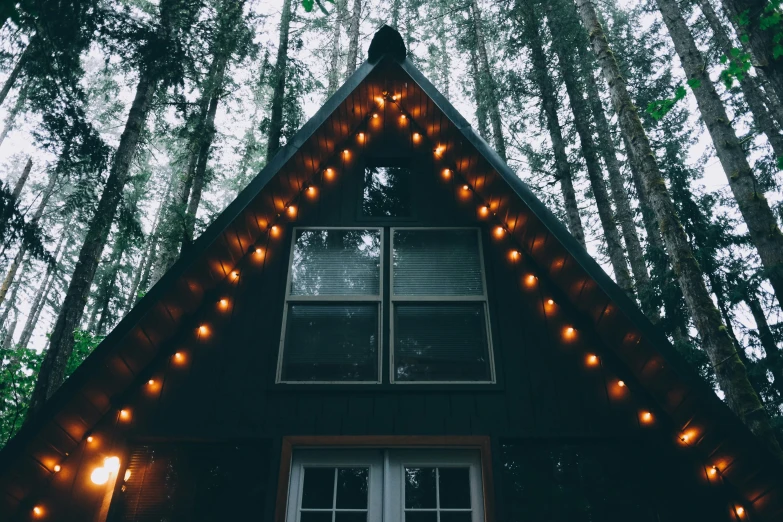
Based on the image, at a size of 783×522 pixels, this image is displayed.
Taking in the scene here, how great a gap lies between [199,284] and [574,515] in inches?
140

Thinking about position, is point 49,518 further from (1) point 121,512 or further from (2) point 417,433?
(2) point 417,433

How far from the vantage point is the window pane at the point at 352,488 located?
11.9 ft

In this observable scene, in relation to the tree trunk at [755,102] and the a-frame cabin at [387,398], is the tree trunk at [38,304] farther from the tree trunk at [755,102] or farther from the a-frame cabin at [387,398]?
the tree trunk at [755,102]

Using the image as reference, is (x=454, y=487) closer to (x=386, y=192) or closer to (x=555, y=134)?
(x=386, y=192)

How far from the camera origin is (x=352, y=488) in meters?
3.69

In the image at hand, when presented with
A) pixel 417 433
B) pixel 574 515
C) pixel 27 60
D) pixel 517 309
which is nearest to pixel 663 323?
pixel 517 309

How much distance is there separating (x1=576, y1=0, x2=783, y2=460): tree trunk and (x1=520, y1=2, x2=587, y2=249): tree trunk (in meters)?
3.93

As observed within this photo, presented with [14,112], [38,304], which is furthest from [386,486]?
[38,304]

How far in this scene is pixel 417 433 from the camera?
374 centimetres

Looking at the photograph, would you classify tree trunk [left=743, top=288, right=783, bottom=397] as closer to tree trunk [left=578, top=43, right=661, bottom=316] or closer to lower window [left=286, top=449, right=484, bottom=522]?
tree trunk [left=578, top=43, right=661, bottom=316]

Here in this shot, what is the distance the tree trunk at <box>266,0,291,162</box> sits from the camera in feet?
29.9

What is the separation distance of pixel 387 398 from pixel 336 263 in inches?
58.4

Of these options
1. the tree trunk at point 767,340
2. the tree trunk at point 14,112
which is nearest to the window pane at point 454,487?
the tree trunk at point 767,340

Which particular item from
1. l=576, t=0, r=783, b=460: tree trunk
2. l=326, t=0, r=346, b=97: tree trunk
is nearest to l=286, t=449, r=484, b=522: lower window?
l=576, t=0, r=783, b=460: tree trunk
